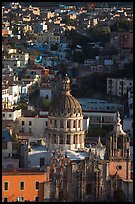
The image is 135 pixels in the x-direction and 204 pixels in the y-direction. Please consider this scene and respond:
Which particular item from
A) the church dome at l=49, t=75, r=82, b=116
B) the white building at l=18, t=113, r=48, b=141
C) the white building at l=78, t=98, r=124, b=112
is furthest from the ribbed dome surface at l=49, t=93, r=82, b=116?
the white building at l=78, t=98, r=124, b=112

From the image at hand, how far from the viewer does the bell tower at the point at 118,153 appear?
9211mm

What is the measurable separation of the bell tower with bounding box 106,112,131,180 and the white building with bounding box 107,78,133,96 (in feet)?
26.0

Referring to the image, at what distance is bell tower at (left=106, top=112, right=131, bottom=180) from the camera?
9211 mm

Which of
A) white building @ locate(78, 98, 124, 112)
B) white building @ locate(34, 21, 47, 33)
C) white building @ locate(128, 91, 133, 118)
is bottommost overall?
white building @ locate(78, 98, 124, 112)

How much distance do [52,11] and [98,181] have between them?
85.9 ft

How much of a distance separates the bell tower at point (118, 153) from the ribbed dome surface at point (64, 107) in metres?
1.24

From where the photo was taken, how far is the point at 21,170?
9.34m

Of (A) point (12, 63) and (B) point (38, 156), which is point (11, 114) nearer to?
(B) point (38, 156)

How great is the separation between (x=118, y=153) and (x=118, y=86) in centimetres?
875

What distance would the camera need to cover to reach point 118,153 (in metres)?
9.27

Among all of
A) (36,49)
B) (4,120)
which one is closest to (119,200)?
(4,120)

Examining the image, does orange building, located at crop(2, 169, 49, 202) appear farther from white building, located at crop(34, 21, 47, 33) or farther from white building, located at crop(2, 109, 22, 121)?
white building, located at crop(34, 21, 47, 33)

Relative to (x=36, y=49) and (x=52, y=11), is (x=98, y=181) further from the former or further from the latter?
(x=52, y=11)

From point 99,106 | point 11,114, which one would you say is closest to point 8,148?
point 11,114
